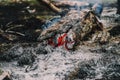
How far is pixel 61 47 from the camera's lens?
12.8 m

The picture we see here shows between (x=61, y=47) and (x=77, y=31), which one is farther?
(x=77, y=31)

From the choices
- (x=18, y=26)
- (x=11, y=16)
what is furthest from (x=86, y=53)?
(x=11, y=16)

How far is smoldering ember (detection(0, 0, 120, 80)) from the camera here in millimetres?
10535

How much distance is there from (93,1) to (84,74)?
1274 cm

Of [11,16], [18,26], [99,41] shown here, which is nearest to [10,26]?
[18,26]

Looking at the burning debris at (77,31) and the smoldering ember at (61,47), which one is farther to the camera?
the burning debris at (77,31)

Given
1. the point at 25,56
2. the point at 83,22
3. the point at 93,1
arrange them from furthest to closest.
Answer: the point at 93,1
the point at 83,22
the point at 25,56

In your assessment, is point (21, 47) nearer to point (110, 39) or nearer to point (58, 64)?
point (58, 64)

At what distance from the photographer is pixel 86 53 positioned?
12289 millimetres

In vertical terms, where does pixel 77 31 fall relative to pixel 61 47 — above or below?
above

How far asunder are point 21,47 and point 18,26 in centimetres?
324

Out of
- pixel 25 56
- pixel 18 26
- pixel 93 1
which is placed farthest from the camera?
pixel 93 1

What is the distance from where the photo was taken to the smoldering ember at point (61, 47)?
34.6 ft

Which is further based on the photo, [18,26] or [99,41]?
[18,26]
